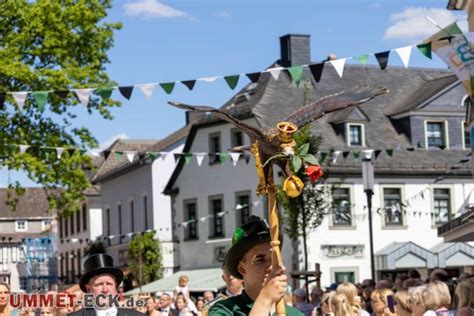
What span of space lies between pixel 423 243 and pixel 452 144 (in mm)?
4657

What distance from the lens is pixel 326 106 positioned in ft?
16.1

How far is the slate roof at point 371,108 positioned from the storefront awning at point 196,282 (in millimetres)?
4488

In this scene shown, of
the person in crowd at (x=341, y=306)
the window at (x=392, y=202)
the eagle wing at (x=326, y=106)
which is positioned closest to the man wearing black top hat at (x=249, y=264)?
the eagle wing at (x=326, y=106)

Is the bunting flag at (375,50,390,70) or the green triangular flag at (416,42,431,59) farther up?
the green triangular flag at (416,42,431,59)

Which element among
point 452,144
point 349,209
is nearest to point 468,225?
point 349,209

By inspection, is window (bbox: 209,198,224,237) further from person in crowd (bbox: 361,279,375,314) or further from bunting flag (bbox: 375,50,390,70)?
bunting flag (bbox: 375,50,390,70)

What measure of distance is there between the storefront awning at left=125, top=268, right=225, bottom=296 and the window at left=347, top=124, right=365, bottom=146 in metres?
7.22

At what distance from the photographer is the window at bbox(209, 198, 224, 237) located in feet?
157

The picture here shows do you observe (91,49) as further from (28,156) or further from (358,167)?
(358,167)

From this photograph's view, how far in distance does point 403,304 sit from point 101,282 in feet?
8.58

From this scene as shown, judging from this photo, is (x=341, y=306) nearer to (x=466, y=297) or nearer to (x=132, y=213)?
(x=466, y=297)

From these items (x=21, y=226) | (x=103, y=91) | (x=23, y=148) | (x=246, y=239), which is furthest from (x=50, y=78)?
(x=21, y=226)

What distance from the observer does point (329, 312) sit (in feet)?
36.8

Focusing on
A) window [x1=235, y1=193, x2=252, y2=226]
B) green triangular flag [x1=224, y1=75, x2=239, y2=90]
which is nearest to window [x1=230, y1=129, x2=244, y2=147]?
window [x1=235, y1=193, x2=252, y2=226]
